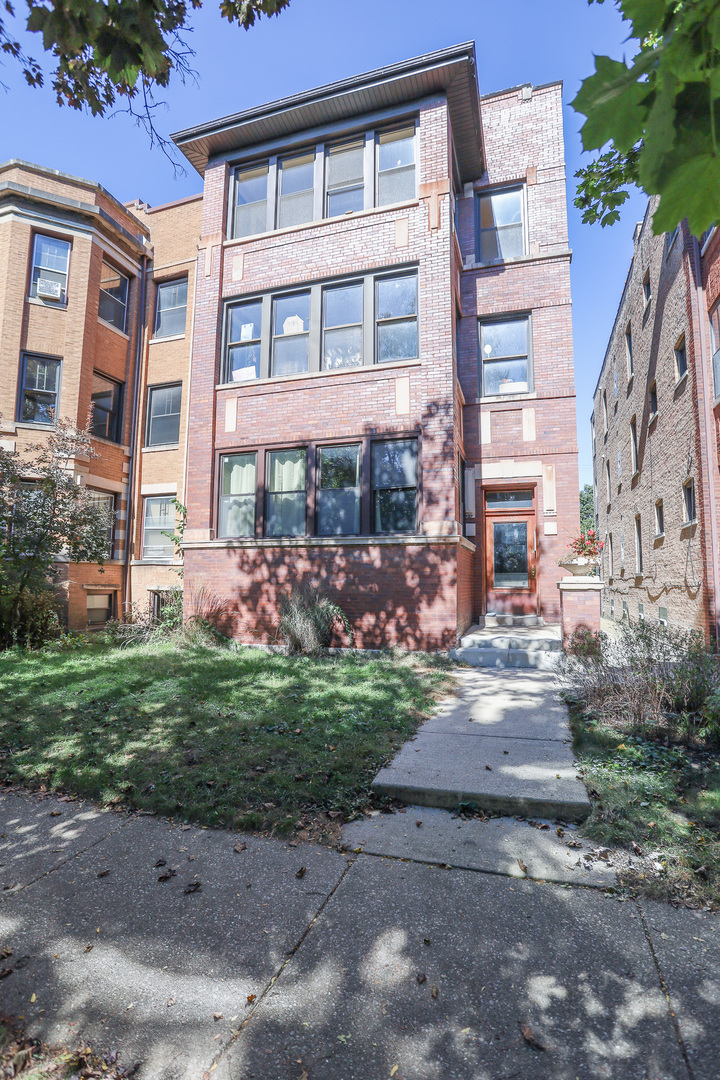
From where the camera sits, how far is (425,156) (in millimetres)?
10336

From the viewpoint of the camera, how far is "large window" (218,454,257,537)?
36.3 ft

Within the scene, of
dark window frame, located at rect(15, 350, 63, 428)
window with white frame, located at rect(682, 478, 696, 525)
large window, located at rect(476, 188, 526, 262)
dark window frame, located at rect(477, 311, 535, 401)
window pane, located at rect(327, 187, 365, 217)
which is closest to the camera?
window pane, located at rect(327, 187, 365, 217)

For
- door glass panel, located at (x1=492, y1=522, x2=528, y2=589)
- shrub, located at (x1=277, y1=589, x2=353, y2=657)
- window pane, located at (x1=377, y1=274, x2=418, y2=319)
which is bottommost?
shrub, located at (x1=277, y1=589, x2=353, y2=657)

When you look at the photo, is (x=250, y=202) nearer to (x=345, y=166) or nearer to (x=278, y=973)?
(x=345, y=166)

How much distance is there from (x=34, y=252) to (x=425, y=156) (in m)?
10.1

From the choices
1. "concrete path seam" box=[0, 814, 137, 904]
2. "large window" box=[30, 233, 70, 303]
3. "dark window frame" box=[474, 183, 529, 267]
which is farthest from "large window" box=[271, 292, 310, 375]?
"concrete path seam" box=[0, 814, 137, 904]

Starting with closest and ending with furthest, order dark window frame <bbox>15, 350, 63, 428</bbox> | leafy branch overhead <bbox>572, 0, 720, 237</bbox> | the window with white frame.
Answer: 1. leafy branch overhead <bbox>572, 0, 720, 237</bbox>
2. the window with white frame
3. dark window frame <bbox>15, 350, 63, 428</bbox>

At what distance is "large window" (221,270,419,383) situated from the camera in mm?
10406

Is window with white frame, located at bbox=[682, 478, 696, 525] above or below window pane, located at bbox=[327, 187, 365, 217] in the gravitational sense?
below

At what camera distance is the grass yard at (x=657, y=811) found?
2.79m

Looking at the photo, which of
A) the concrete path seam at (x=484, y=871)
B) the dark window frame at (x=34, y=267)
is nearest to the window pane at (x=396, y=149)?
the dark window frame at (x=34, y=267)

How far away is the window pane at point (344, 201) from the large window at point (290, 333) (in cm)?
182

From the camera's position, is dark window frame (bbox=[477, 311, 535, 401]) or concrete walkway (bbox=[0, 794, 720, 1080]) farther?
dark window frame (bbox=[477, 311, 535, 401])

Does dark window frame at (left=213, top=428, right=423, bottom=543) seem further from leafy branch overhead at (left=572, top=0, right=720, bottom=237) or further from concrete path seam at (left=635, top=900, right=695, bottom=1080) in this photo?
leafy branch overhead at (left=572, top=0, right=720, bottom=237)
